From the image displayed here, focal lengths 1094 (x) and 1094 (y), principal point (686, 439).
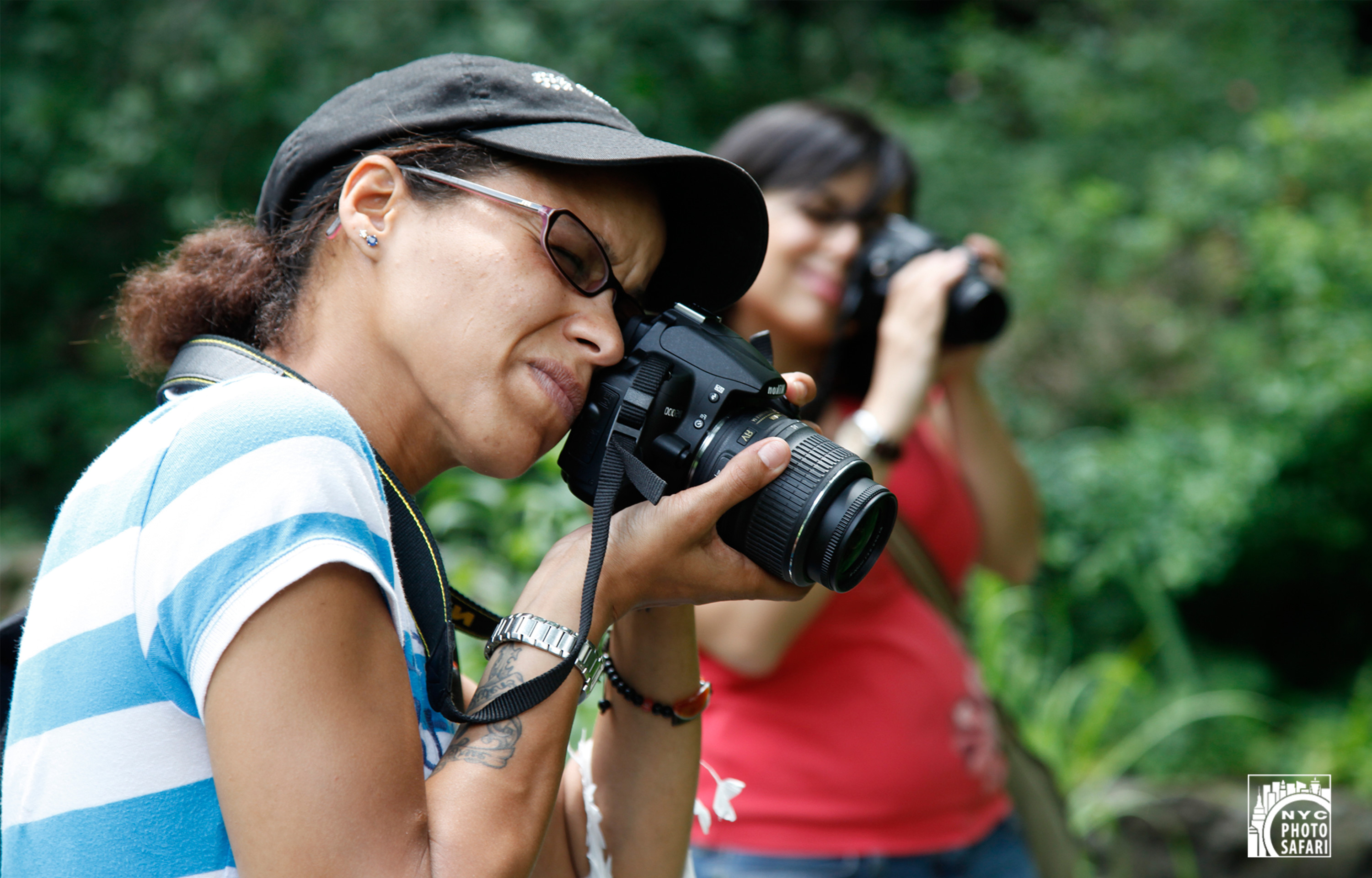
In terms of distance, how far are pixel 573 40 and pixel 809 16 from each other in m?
2.43

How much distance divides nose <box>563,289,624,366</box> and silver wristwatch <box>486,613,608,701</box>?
276mm

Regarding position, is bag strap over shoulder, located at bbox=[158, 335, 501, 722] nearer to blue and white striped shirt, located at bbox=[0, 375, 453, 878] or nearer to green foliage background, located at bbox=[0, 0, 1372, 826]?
blue and white striped shirt, located at bbox=[0, 375, 453, 878]

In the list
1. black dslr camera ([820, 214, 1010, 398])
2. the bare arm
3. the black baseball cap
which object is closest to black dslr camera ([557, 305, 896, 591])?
the black baseball cap

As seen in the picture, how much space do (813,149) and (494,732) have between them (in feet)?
4.82

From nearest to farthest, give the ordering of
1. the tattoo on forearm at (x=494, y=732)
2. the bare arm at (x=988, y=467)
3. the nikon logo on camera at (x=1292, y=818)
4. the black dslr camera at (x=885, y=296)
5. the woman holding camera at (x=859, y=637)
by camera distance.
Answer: the tattoo on forearm at (x=494, y=732) < the woman holding camera at (x=859, y=637) < the black dslr camera at (x=885, y=296) < the bare arm at (x=988, y=467) < the nikon logo on camera at (x=1292, y=818)

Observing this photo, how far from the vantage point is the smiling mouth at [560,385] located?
42.3 inches

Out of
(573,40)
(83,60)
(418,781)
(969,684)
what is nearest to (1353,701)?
(969,684)

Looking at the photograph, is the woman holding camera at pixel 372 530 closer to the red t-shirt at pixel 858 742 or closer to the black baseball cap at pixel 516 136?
the black baseball cap at pixel 516 136

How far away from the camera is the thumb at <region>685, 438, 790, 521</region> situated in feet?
3.35

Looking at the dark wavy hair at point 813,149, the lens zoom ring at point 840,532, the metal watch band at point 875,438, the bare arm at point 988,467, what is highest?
the dark wavy hair at point 813,149

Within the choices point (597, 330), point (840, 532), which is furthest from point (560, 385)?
point (840, 532)

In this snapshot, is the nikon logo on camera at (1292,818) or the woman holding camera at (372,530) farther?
the nikon logo on camera at (1292,818)

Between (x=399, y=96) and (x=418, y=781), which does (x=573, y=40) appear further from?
(x=418, y=781)

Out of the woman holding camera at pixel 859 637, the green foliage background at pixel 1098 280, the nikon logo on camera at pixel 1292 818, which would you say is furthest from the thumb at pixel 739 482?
the nikon logo on camera at pixel 1292 818
